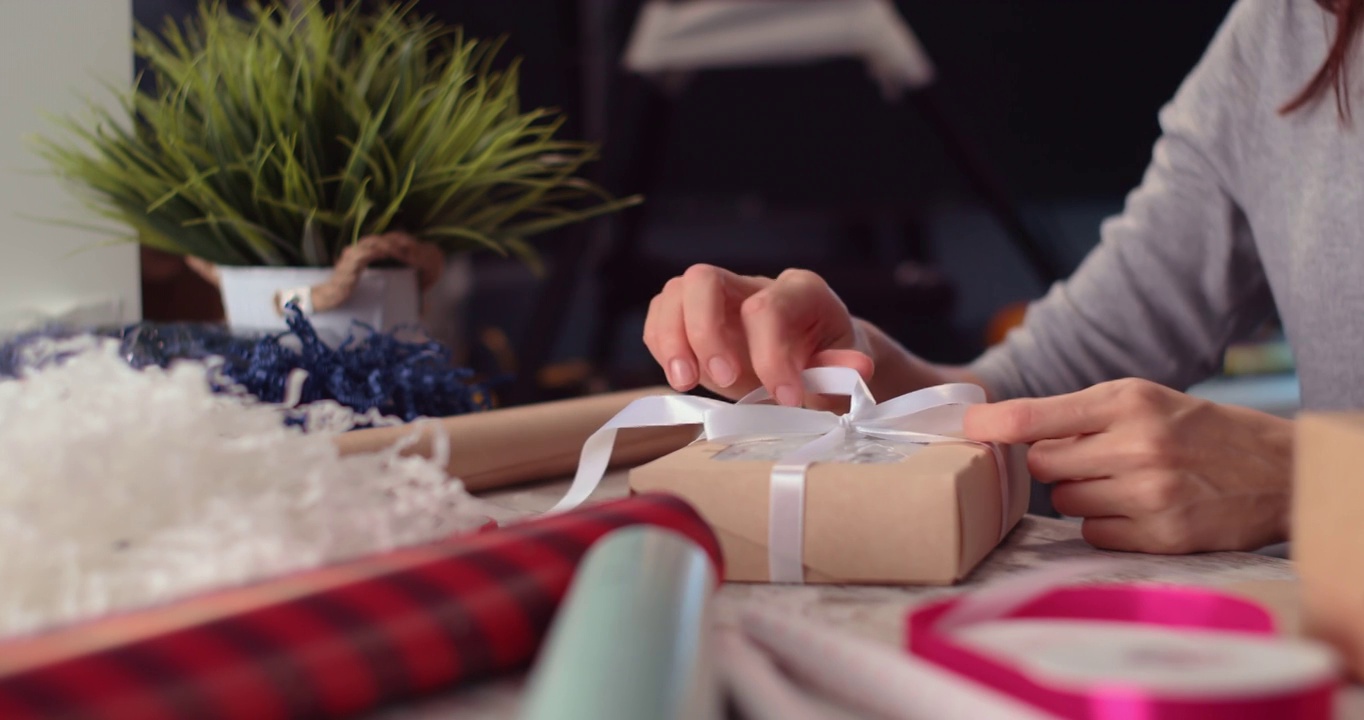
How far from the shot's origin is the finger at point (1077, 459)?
0.51m

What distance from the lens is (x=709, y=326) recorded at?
583 mm

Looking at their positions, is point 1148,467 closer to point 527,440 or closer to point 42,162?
point 527,440

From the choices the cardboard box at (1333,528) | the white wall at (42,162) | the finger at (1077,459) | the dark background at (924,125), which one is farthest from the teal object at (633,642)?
the dark background at (924,125)

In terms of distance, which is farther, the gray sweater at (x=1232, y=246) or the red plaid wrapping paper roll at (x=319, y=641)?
A: the gray sweater at (x=1232, y=246)

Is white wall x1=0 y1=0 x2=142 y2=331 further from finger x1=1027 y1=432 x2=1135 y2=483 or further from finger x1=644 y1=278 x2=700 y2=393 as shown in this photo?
finger x1=1027 y1=432 x2=1135 y2=483

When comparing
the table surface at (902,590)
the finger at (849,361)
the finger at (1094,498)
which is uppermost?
the finger at (849,361)

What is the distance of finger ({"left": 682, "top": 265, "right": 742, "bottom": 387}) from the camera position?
0.58 m

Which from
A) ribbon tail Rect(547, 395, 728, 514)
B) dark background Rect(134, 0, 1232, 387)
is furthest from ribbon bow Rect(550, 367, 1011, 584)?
dark background Rect(134, 0, 1232, 387)

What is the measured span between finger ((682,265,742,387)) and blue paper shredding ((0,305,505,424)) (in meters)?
0.17

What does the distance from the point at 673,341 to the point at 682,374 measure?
0.02m

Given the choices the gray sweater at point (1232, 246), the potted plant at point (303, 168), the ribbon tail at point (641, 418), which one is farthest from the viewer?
the gray sweater at point (1232, 246)

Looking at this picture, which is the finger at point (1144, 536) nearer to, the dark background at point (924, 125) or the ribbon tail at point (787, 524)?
the ribbon tail at point (787, 524)

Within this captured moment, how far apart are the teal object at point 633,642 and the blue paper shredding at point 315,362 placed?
359mm

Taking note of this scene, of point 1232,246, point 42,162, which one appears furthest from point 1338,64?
point 42,162
